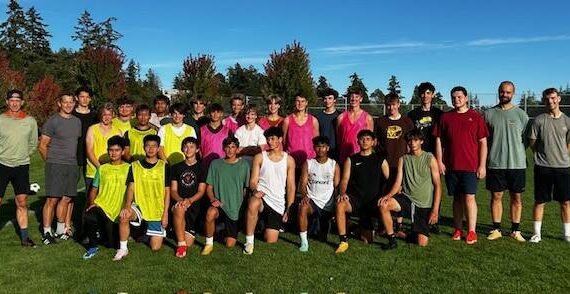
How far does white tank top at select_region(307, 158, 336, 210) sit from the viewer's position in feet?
22.4

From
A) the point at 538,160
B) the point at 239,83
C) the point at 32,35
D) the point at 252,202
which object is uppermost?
the point at 32,35

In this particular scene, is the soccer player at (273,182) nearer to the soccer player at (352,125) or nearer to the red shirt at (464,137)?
the soccer player at (352,125)

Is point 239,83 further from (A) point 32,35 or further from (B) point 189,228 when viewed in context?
(B) point 189,228

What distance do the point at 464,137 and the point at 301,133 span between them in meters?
2.26

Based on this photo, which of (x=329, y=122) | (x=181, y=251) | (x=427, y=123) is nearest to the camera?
(x=181, y=251)

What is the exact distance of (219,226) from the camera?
7035 millimetres

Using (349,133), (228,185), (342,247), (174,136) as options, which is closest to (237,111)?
(174,136)

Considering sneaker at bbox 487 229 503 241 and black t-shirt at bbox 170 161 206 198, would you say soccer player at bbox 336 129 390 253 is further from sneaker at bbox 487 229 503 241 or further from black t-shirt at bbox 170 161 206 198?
black t-shirt at bbox 170 161 206 198

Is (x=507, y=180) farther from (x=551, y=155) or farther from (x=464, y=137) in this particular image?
(x=464, y=137)

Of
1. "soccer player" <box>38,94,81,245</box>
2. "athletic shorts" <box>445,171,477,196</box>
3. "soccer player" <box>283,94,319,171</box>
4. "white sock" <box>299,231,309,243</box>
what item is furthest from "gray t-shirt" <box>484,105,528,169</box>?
"soccer player" <box>38,94,81,245</box>

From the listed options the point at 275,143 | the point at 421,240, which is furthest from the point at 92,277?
the point at 421,240

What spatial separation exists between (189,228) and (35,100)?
30.3m

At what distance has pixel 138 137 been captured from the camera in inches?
289

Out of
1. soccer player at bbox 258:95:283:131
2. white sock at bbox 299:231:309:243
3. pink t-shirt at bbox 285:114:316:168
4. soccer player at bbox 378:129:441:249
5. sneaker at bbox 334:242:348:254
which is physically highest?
soccer player at bbox 258:95:283:131
